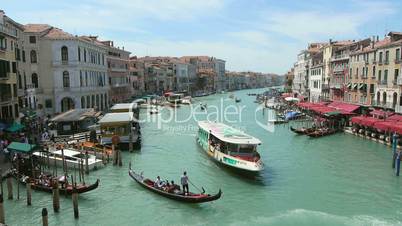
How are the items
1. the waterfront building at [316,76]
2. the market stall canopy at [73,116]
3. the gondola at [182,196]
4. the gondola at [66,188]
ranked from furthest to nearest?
1. the waterfront building at [316,76]
2. the market stall canopy at [73,116]
3. the gondola at [66,188]
4. the gondola at [182,196]

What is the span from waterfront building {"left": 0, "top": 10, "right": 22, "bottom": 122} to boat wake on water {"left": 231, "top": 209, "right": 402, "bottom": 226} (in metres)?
18.9

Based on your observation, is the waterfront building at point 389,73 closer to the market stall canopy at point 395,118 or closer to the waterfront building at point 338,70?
the market stall canopy at point 395,118

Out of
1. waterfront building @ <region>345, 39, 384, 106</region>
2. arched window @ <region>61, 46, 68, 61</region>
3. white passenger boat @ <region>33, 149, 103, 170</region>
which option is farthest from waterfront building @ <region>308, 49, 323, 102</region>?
white passenger boat @ <region>33, 149, 103, 170</region>

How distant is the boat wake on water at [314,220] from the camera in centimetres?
1411

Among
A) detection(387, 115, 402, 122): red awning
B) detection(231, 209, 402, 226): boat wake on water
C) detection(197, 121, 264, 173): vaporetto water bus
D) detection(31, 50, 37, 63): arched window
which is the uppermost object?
detection(31, 50, 37, 63): arched window

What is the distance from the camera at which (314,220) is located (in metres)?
14.4

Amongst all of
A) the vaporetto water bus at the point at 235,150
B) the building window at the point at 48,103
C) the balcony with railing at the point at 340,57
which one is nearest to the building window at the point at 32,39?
the building window at the point at 48,103

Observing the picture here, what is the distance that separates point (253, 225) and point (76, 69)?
31.2m

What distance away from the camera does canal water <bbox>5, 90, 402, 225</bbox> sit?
47.8 ft

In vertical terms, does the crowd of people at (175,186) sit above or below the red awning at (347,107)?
below

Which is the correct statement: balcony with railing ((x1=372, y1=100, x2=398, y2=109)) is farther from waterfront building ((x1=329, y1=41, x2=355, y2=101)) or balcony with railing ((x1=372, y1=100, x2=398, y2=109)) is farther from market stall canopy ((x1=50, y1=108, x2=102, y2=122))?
market stall canopy ((x1=50, y1=108, x2=102, y2=122))

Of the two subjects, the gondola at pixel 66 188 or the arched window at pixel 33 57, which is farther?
the arched window at pixel 33 57

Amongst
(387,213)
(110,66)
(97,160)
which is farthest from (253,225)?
(110,66)

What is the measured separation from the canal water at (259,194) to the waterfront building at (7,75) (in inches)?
355
